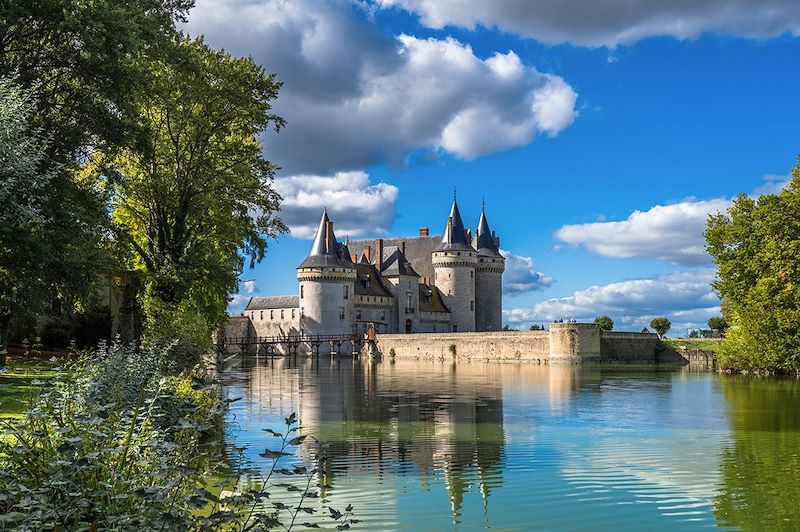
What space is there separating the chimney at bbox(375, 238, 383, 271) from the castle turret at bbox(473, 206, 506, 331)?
8.76m

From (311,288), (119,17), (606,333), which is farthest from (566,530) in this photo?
(311,288)

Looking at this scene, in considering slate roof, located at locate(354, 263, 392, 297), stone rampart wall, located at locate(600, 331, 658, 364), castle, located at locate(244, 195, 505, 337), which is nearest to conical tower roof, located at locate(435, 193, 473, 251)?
castle, located at locate(244, 195, 505, 337)

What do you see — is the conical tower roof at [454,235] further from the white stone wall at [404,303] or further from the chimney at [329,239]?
the chimney at [329,239]

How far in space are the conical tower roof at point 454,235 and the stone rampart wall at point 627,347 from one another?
60.4ft

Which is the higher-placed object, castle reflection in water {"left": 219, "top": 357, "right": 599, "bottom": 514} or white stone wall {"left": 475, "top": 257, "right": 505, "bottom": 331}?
white stone wall {"left": 475, "top": 257, "right": 505, "bottom": 331}

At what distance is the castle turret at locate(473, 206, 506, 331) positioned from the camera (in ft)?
230

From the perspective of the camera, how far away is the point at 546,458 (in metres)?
10.5

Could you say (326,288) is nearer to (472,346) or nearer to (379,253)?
(379,253)

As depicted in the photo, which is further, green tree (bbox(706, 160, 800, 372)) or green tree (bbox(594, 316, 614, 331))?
green tree (bbox(594, 316, 614, 331))

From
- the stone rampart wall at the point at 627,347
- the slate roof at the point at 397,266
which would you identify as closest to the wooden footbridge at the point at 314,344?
the slate roof at the point at 397,266

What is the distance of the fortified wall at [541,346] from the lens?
157 ft

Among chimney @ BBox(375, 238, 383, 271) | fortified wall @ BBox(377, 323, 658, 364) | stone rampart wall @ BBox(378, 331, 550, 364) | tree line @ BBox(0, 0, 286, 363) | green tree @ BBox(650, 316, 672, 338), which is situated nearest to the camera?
tree line @ BBox(0, 0, 286, 363)

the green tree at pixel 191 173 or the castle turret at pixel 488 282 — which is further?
the castle turret at pixel 488 282

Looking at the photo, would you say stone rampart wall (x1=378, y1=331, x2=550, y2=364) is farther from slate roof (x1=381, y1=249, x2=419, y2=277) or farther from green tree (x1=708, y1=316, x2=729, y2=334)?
green tree (x1=708, y1=316, x2=729, y2=334)
